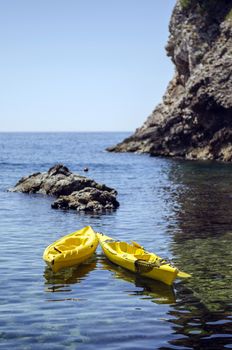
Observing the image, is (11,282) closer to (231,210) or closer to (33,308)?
(33,308)

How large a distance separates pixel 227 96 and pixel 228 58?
8190mm

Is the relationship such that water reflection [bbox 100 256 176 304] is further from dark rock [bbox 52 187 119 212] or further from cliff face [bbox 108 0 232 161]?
cliff face [bbox 108 0 232 161]

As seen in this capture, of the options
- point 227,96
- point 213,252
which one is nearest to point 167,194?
point 213,252

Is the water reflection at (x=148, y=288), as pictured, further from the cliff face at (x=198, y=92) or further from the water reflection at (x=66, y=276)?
the cliff face at (x=198, y=92)

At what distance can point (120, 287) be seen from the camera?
20188 millimetres

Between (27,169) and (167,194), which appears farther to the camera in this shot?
(27,169)

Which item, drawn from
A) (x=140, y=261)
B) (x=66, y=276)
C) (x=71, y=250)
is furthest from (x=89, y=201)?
(x=140, y=261)

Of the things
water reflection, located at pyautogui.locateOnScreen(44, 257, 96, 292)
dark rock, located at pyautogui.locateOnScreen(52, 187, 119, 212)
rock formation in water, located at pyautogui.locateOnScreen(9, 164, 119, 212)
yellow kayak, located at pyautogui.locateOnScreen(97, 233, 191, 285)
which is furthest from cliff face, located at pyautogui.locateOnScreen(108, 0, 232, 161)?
water reflection, located at pyautogui.locateOnScreen(44, 257, 96, 292)

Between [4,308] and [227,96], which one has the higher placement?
[227,96]

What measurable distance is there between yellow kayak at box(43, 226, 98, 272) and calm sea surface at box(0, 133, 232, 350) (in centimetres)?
42

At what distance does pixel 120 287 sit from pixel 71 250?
4.31m

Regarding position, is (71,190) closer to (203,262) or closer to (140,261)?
(203,262)

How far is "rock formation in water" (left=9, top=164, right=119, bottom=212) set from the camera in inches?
1574

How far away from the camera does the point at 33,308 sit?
57.3 ft
